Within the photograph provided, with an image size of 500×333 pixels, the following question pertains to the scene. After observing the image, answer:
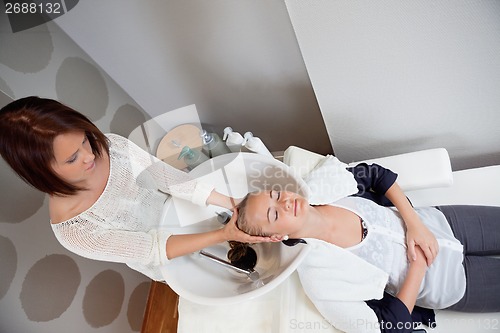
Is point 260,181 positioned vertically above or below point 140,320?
above

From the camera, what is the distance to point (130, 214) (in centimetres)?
116

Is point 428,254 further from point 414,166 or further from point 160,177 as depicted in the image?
point 160,177

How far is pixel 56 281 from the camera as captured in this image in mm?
1415

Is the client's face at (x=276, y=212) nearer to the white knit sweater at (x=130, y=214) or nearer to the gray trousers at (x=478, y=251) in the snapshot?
the white knit sweater at (x=130, y=214)

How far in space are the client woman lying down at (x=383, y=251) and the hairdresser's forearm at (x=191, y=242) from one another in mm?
78

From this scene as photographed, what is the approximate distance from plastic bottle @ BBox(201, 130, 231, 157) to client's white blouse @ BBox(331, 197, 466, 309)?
0.72 metres

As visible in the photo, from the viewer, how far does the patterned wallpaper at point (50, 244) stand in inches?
48.9

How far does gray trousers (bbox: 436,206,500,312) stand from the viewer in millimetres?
1196

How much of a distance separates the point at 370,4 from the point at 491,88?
432 mm

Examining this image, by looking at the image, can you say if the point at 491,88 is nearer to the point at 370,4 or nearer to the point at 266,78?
the point at 370,4

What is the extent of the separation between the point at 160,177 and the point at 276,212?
15.7 inches

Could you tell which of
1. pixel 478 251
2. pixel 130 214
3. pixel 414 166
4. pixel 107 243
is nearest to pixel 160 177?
pixel 130 214

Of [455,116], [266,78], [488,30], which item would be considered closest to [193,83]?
[266,78]

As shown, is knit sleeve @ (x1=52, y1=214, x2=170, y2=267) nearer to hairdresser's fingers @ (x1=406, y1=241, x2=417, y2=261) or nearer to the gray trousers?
hairdresser's fingers @ (x1=406, y1=241, x2=417, y2=261)
